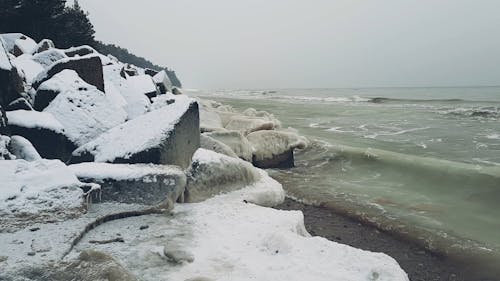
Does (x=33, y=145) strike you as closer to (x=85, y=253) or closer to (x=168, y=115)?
(x=168, y=115)

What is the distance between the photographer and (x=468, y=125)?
19.2m

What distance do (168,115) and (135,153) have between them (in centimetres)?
81

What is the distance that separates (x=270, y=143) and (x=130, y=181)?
203 inches

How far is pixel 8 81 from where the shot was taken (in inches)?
225

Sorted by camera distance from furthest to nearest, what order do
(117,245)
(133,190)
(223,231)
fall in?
(133,190) → (223,231) → (117,245)

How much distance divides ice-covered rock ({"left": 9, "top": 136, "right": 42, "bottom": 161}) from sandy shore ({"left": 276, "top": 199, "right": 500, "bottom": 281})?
11.9 ft

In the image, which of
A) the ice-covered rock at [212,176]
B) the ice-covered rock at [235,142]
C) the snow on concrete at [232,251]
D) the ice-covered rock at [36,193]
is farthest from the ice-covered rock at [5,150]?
the ice-covered rock at [235,142]

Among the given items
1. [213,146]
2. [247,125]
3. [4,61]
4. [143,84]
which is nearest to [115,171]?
[4,61]

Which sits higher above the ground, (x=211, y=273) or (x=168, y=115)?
(x=168, y=115)

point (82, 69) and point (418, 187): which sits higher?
point (82, 69)

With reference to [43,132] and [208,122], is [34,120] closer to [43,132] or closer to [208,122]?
[43,132]

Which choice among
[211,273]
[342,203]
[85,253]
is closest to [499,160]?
[342,203]

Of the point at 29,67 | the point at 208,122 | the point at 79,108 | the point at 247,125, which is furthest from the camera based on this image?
the point at 247,125

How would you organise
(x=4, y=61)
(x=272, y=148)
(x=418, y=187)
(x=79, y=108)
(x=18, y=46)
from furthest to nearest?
(x=18, y=46)
(x=272, y=148)
(x=418, y=187)
(x=79, y=108)
(x=4, y=61)
